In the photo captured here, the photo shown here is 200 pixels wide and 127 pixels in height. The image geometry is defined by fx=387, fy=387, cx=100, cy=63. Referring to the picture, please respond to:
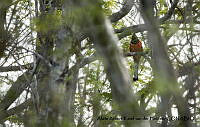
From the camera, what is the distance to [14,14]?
680 cm

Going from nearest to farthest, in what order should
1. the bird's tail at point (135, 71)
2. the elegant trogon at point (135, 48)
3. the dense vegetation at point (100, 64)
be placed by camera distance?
the dense vegetation at point (100, 64) → the elegant trogon at point (135, 48) → the bird's tail at point (135, 71)

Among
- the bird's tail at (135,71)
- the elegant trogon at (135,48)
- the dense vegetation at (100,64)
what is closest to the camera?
the dense vegetation at (100,64)

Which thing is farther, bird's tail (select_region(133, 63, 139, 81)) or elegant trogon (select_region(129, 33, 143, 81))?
bird's tail (select_region(133, 63, 139, 81))

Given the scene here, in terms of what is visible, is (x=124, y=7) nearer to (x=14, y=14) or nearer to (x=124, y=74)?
(x=14, y=14)

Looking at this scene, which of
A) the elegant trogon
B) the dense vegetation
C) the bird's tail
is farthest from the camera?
the bird's tail

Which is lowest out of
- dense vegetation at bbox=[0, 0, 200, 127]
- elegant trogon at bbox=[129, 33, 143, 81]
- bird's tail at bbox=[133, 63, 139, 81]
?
dense vegetation at bbox=[0, 0, 200, 127]

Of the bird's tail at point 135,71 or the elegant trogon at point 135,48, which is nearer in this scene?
the elegant trogon at point 135,48

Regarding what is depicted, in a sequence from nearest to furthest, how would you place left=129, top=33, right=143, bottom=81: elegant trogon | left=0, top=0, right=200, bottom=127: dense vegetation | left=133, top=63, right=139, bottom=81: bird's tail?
left=0, top=0, right=200, bottom=127: dense vegetation, left=129, top=33, right=143, bottom=81: elegant trogon, left=133, top=63, right=139, bottom=81: bird's tail

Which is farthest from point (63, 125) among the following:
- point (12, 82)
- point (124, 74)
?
point (12, 82)

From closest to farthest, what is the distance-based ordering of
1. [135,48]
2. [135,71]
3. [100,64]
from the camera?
1. [100,64]
2. [135,48]
3. [135,71]

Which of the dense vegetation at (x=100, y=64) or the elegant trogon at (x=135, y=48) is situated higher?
the elegant trogon at (x=135, y=48)

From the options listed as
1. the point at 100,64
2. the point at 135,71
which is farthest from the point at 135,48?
the point at 100,64

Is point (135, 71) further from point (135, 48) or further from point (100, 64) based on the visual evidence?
point (100, 64)

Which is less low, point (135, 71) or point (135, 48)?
point (135, 48)
